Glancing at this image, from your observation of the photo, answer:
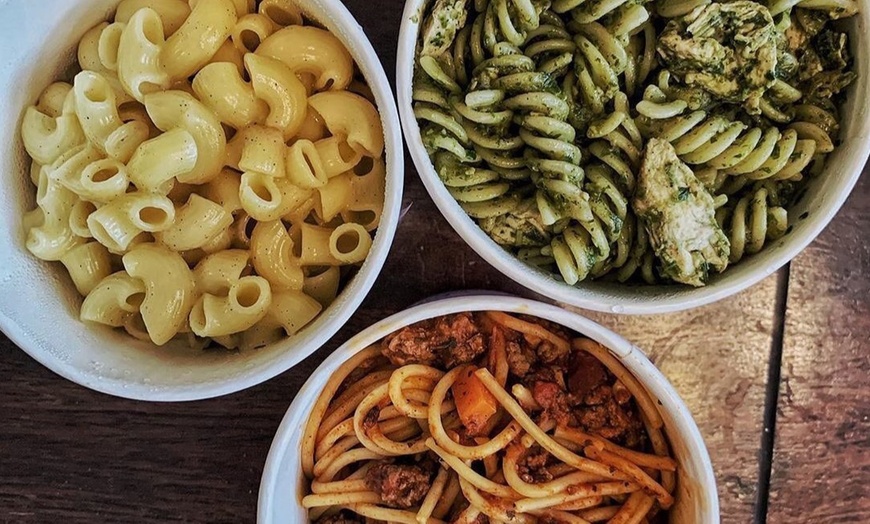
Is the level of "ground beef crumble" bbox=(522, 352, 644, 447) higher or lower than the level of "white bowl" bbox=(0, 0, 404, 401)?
lower

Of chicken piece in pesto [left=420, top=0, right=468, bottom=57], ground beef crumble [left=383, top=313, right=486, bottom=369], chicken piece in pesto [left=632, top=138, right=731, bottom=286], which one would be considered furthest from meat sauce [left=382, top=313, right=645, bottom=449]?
chicken piece in pesto [left=420, top=0, right=468, bottom=57]

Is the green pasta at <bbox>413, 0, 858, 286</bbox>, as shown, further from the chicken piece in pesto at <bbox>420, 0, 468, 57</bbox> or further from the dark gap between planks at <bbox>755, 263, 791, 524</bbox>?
the dark gap between planks at <bbox>755, 263, 791, 524</bbox>

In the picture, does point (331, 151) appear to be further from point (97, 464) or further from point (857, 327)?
point (857, 327)

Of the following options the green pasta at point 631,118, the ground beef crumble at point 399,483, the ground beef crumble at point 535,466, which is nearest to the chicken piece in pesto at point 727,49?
the green pasta at point 631,118

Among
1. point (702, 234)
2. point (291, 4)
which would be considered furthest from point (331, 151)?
point (702, 234)

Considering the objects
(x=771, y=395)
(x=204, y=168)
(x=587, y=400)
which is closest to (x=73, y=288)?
(x=204, y=168)

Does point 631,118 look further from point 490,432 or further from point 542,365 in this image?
point 490,432
